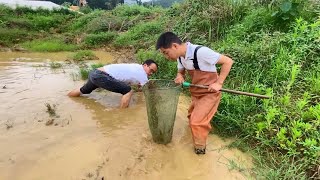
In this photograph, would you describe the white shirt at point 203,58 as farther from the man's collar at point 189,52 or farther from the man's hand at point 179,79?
the man's hand at point 179,79

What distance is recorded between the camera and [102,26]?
13.0 metres

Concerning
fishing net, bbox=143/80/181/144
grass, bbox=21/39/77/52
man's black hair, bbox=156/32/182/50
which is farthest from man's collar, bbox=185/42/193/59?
grass, bbox=21/39/77/52

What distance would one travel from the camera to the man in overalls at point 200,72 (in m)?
3.68

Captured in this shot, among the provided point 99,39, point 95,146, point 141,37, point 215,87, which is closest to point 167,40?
point 215,87

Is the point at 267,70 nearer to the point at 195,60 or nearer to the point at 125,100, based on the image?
the point at 195,60

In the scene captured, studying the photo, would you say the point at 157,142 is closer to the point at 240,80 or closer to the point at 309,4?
the point at 240,80

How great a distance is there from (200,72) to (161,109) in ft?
2.12

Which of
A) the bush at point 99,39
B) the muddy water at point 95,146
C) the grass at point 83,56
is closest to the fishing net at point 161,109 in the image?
the muddy water at point 95,146

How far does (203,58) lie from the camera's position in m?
3.76

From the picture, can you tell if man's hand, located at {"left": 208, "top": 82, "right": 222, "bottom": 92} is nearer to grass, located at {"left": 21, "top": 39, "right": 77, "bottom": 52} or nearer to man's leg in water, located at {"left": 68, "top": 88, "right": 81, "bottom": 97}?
man's leg in water, located at {"left": 68, "top": 88, "right": 81, "bottom": 97}

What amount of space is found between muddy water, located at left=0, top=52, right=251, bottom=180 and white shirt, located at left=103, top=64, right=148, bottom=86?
1.32 ft

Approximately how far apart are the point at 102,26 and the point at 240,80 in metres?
9.05

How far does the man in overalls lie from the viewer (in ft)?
12.1

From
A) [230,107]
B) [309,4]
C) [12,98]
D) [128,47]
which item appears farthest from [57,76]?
[309,4]
